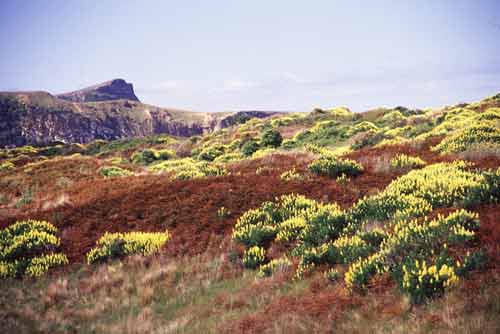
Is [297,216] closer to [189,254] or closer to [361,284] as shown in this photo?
[189,254]

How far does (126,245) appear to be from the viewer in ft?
30.1

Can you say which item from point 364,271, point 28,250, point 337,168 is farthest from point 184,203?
point 364,271

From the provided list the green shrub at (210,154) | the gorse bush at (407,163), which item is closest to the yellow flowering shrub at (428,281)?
the gorse bush at (407,163)

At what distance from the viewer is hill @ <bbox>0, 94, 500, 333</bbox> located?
15.1ft

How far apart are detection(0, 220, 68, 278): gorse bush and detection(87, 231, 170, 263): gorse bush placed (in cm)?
82

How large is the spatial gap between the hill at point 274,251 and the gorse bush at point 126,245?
4cm

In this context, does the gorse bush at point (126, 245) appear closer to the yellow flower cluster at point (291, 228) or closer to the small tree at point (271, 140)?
the yellow flower cluster at point (291, 228)

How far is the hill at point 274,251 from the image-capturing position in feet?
15.1

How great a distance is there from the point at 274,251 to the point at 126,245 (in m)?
3.97

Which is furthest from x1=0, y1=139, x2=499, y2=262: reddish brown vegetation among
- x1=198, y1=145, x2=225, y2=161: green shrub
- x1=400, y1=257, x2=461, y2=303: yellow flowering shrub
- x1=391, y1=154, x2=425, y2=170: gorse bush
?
x1=198, y1=145, x2=225, y2=161: green shrub

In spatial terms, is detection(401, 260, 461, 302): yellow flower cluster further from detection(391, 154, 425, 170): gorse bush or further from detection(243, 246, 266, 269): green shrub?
detection(391, 154, 425, 170): gorse bush

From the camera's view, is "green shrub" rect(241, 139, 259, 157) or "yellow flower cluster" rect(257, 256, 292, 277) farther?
"green shrub" rect(241, 139, 259, 157)

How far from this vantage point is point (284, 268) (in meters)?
6.87

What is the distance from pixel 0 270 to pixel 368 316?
823 centimetres
